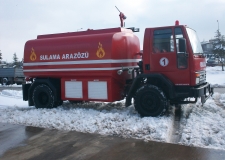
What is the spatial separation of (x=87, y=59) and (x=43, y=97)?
112 inches

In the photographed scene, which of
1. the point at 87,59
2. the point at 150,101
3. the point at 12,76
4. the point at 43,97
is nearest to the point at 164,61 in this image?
the point at 150,101

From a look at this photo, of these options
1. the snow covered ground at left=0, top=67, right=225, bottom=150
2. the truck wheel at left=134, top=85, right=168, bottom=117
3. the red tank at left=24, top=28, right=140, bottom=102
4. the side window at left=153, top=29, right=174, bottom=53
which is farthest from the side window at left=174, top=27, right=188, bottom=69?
the red tank at left=24, top=28, right=140, bottom=102

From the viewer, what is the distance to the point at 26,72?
1091cm

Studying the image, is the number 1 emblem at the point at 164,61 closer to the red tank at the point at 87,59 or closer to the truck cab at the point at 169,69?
the truck cab at the point at 169,69

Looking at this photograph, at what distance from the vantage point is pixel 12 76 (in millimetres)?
29828

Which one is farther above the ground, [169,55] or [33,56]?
[33,56]

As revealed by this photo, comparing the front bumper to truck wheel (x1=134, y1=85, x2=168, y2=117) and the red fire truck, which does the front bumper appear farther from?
truck wheel (x1=134, y1=85, x2=168, y2=117)

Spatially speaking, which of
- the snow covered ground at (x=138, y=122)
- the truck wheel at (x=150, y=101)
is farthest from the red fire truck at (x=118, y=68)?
the snow covered ground at (x=138, y=122)

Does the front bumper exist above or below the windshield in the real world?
below

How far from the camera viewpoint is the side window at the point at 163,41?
7.93 meters

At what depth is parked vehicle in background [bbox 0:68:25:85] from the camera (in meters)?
29.4

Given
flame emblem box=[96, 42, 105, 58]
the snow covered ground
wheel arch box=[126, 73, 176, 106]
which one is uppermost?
flame emblem box=[96, 42, 105, 58]

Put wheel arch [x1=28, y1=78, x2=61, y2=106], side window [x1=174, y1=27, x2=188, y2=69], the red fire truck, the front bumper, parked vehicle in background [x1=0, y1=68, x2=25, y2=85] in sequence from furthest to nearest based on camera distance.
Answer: parked vehicle in background [x1=0, y1=68, x2=25, y2=85]
wheel arch [x1=28, y1=78, x2=61, y2=106]
the red fire truck
the front bumper
side window [x1=174, y1=27, x2=188, y2=69]

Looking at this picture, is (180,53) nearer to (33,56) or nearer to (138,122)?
(138,122)
